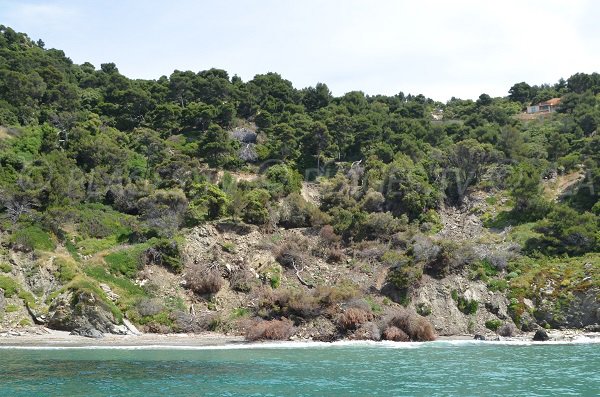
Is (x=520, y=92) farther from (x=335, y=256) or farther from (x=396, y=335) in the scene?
(x=396, y=335)

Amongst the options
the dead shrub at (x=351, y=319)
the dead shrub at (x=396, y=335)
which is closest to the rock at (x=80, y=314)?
the dead shrub at (x=351, y=319)

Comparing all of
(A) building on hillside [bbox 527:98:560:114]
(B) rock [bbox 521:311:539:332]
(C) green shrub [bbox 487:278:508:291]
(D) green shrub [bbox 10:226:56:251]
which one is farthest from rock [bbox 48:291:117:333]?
(A) building on hillside [bbox 527:98:560:114]

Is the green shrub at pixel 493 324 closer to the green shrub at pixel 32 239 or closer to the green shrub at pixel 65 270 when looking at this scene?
the green shrub at pixel 65 270

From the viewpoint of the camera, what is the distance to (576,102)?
94.9 m

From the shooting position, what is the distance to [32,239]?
4684 cm

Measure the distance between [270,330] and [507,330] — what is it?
1780 cm

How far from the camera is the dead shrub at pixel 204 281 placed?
156 ft

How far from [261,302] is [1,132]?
35.6 meters

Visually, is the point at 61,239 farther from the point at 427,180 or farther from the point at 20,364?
the point at 427,180

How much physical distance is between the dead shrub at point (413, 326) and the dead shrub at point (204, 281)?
46.6 ft

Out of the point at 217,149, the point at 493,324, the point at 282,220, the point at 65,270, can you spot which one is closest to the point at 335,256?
the point at 282,220

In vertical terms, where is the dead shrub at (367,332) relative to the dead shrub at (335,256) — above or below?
below

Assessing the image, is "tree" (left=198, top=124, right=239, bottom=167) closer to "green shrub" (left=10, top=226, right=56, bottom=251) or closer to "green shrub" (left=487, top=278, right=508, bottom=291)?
"green shrub" (left=10, top=226, right=56, bottom=251)

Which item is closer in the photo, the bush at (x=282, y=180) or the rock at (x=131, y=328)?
the rock at (x=131, y=328)
